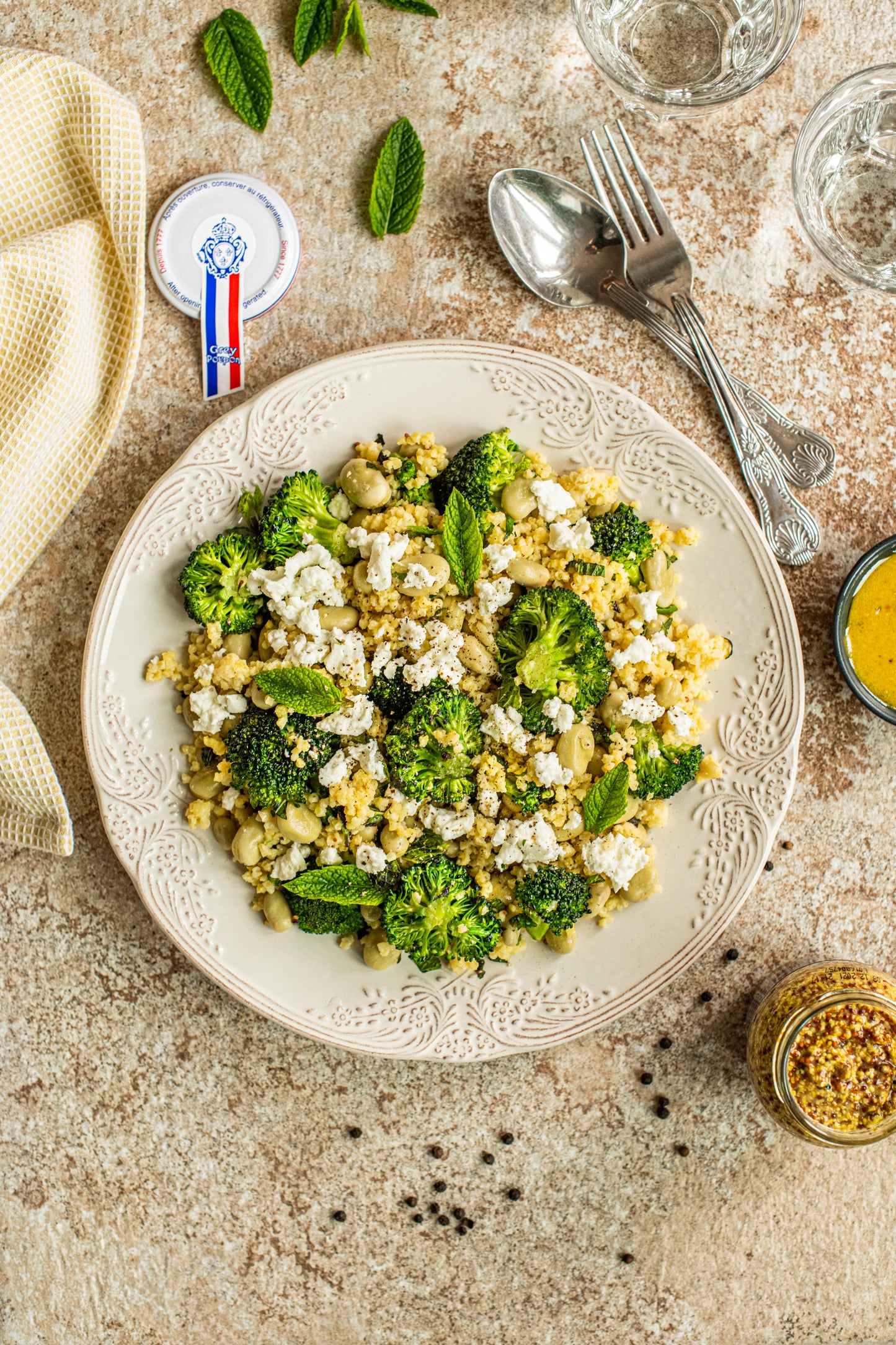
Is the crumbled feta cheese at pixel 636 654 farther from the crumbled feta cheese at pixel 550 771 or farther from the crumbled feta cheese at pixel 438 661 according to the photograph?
the crumbled feta cheese at pixel 438 661

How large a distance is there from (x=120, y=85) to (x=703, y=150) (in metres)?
1.90

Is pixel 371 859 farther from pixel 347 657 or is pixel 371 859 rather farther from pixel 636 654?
pixel 636 654

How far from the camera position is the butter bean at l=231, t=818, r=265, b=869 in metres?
2.39

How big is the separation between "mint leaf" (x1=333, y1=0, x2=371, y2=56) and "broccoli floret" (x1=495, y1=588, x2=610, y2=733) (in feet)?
6.20

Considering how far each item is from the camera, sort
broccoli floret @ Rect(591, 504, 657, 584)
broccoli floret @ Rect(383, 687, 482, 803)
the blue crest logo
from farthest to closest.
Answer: the blue crest logo, broccoli floret @ Rect(591, 504, 657, 584), broccoli floret @ Rect(383, 687, 482, 803)

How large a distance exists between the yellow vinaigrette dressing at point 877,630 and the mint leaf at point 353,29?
2.32m

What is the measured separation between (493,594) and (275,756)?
0.75m

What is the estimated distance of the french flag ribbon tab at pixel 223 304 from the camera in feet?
8.65

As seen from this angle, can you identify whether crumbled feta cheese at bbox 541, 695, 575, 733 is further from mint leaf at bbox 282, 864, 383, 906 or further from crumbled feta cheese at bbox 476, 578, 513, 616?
mint leaf at bbox 282, 864, 383, 906

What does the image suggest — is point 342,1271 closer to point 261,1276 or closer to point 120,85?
point 261,1276

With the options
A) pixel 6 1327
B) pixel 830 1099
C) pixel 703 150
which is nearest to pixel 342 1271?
pixel 6 1327

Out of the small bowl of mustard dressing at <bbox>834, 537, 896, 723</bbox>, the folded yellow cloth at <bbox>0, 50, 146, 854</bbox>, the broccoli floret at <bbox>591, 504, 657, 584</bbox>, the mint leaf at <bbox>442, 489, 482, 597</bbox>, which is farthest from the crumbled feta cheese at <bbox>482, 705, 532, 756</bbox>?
the folded yellow cloth at <bbox>0, 50, 146, 854</bbox>

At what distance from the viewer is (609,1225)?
2.78 metres

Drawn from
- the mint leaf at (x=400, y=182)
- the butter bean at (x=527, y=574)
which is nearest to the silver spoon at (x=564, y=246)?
the mint leaf at (x=400, y=182)
